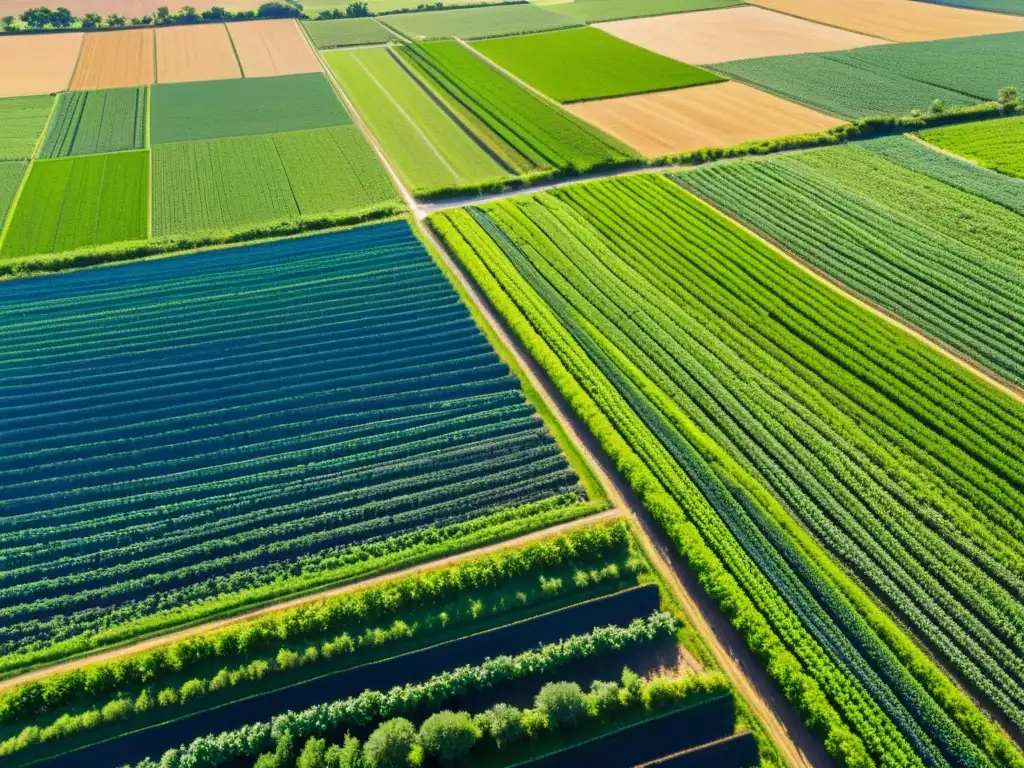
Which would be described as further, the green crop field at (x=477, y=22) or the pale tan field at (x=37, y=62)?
the green crop field at (x=477, y=22)

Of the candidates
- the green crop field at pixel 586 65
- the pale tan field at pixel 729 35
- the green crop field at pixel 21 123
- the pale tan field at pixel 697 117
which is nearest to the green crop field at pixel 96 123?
the green crop field at pixel 21 123

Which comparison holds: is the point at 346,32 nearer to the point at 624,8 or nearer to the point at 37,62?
the point at 37,62

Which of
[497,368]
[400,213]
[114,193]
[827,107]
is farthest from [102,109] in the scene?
[827,107]

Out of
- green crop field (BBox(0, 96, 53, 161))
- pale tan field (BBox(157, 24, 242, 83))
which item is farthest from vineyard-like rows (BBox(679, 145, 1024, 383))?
green crop field (BBox(0, 96, 53, 161))

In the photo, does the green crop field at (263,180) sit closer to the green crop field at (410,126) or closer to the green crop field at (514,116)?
the green crop field at (410,126)

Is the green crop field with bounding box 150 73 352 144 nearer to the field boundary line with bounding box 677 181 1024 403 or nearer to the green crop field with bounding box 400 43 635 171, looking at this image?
the green crop field with bounding box 400 43 635 171
